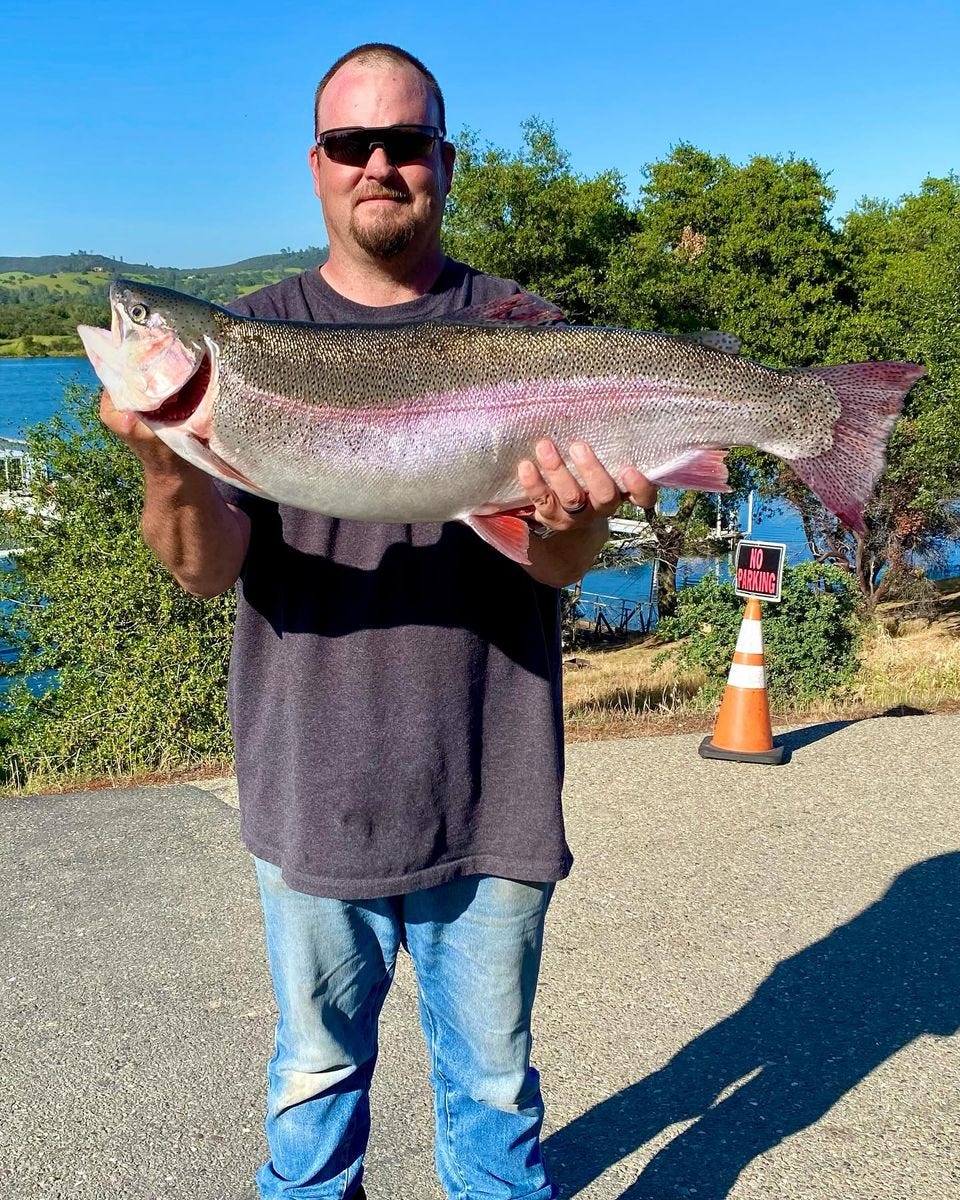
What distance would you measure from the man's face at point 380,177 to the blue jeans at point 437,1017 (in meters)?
1.49

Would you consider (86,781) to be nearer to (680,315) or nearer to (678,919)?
(678,919)

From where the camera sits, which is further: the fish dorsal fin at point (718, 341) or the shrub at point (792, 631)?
the shrub at point (792, 631)

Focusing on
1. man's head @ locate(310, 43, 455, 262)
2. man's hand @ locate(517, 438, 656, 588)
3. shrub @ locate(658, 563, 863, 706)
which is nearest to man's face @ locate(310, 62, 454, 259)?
man's head @ locate(310, 43, 455, 262)

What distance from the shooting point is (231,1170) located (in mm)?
3131

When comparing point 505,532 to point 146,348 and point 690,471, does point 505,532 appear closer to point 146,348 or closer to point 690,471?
point 690,471

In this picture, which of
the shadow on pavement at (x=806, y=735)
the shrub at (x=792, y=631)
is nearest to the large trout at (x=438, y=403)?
the shadow on pavement at (x=806, y=735)

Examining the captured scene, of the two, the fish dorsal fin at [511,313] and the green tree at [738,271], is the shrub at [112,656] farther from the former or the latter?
the green tree at [738,271]

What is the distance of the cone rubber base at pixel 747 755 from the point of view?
271 inches

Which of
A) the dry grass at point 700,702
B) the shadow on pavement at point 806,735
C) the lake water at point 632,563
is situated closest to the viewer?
the shadow on pavement at point 806,735

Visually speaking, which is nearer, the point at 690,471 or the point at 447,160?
the point at 690,471

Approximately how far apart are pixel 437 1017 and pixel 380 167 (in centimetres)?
201

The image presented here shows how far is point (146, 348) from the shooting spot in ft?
7.27

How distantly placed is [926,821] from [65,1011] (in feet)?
14.7

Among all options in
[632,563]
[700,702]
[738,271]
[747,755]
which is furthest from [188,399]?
[632,563]
